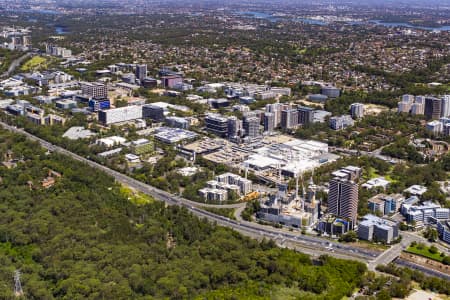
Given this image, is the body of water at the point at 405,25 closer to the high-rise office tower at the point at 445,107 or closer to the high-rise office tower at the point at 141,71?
the high-rise office tower at the point at 445,107

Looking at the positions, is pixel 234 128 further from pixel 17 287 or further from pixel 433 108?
pixel 17 287

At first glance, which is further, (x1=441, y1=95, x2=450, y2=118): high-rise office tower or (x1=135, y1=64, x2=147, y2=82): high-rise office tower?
(x1=135, y1=64, x2=147, y2=82): high-rise office tower

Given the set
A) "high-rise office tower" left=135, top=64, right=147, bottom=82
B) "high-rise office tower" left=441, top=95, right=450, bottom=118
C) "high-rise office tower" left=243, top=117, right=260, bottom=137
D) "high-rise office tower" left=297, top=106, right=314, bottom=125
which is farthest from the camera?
"high-rise office tower" left=135, top=64, right=147, bottom=82

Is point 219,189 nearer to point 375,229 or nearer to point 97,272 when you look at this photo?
point 375,229

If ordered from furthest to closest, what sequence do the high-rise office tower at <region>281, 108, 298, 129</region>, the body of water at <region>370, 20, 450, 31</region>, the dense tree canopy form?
1. the body of water at <region>370, 20, 450, 31</region>
2. the high-rise office tower at <region>281, 108, 298, 129</region>
3. the dense tree canopy

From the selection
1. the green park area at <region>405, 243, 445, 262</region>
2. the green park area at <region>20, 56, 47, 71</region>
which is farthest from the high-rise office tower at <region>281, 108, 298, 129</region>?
the green park area at <region>20, 56, 47, 71</region>

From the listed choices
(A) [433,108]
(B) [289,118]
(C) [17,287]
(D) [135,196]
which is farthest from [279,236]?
(A) [433,108]

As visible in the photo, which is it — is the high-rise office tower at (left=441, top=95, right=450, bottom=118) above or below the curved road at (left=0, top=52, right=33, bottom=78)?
below

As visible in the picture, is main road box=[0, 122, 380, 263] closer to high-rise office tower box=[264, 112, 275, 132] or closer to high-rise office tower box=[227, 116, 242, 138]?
high-rise office tower box=[227, 116, 242, 138]
